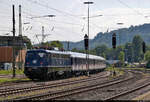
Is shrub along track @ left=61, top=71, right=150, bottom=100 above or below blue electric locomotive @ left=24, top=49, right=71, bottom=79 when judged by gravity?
below

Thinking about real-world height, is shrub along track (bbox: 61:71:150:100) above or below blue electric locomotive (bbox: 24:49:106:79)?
→ below

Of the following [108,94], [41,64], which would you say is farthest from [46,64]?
[108,94]

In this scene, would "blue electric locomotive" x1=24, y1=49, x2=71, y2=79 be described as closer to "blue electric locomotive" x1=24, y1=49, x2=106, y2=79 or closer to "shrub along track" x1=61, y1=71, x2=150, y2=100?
"blue electric locomotive" x1=24, y1=49, x2=106, y2=79

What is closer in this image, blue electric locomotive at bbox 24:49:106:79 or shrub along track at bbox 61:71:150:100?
shrub along track at bbox 61:71:150:100

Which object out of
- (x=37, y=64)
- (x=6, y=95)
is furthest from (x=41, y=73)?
(x=6, y=95)

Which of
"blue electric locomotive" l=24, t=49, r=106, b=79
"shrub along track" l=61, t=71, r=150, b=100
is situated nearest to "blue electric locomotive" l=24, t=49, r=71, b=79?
"blue electric locomotive" l=24, t=49, r=106, b=79

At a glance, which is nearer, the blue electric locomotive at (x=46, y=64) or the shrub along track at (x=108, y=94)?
the shrub along track at (x=108, y=94)

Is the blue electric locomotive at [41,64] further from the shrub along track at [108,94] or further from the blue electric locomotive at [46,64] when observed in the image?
the shrub along track at [108,94]

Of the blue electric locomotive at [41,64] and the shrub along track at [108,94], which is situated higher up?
the blue electric locomotive at [41,64]

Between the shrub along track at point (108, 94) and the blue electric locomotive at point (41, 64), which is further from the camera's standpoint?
the blue electric locomotive at point (41, 64)

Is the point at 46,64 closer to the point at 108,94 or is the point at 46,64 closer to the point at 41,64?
the point at 41,64

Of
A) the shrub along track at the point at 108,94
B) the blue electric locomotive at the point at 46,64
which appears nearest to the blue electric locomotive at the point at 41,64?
the blue electric locomotive at the point at 46,64

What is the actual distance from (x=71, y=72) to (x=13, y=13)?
11.8 meters

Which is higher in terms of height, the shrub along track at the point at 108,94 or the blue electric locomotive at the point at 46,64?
the blue electric locomotive at the point at 46,64
